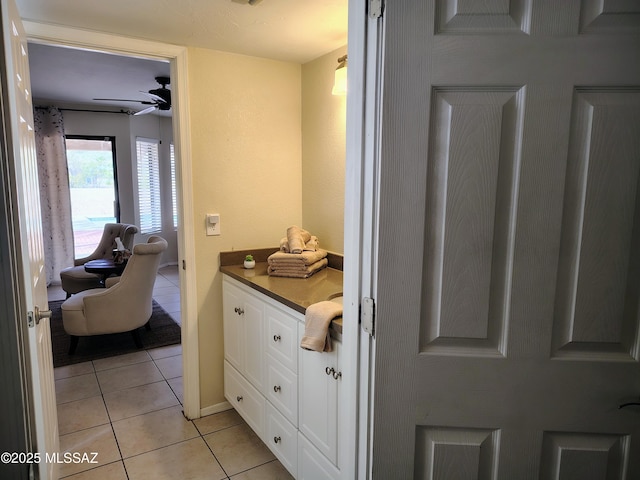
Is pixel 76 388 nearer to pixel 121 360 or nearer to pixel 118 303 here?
pixel 121 360

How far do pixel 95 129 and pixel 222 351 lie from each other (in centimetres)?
491

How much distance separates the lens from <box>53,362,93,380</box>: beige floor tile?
3279 millimetres

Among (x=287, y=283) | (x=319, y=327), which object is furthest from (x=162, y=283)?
(x=319, y=327)

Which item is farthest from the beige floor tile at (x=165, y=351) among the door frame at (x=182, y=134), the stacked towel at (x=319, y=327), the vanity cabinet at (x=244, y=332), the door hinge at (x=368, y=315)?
the door hinge at (x=368, y=315)

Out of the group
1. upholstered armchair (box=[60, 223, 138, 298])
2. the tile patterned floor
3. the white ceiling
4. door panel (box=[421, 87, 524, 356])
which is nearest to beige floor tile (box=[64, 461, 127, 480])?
the tile patterned floor

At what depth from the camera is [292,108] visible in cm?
281

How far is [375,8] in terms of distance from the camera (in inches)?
41.4

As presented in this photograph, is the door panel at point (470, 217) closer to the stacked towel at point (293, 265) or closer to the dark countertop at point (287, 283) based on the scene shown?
the dark countertop at point (287, 283)

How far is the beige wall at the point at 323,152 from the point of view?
254 centimetres

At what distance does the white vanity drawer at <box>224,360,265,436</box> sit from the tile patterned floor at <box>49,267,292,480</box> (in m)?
0.14

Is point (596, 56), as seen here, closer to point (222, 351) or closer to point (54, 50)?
point (222, 351)

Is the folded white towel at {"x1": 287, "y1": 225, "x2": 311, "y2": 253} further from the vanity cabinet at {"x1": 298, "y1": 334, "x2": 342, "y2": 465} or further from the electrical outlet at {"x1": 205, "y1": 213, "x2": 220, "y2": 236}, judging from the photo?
the vanity cabinet at {"x1": 298, "y1": 334, "x2": 342, "y2": 465}

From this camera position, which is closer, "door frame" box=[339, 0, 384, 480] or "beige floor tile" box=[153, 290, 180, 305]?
"door frame" box=[339, 0, 384, 480]

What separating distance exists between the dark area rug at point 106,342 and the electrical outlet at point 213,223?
1779 mm
